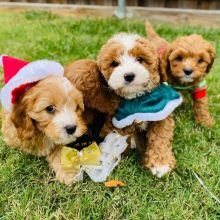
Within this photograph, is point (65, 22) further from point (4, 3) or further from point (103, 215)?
point (103, 215)

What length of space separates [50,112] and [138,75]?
0.61m

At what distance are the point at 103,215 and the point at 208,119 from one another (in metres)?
1.40

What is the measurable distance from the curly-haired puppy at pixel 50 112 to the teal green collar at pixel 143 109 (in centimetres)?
34

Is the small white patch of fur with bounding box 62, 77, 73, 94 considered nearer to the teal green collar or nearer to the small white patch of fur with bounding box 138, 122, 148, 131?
the teal green collar

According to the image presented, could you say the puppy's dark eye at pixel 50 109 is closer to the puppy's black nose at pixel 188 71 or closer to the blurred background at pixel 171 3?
the puppy's black nose at pixel 188 71

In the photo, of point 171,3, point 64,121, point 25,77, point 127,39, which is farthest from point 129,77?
point 171,3

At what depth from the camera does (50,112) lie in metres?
2.85

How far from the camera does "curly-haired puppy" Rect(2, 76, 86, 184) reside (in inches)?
111

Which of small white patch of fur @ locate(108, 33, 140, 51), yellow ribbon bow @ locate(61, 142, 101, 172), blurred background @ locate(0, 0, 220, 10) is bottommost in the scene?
blurred background @ locate(0, 0, 220, 10)

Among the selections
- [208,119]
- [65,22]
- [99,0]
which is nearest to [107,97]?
[208,119]

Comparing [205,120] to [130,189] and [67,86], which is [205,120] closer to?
[130,189]

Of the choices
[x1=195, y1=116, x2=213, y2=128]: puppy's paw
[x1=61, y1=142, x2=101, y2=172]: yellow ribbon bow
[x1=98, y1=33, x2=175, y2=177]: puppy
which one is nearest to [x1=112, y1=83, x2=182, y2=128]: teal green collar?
[x1=98, y1=33, x2=175, y2=177]: puppy

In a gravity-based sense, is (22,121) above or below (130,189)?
above

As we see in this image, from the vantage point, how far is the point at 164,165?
3.18 m
